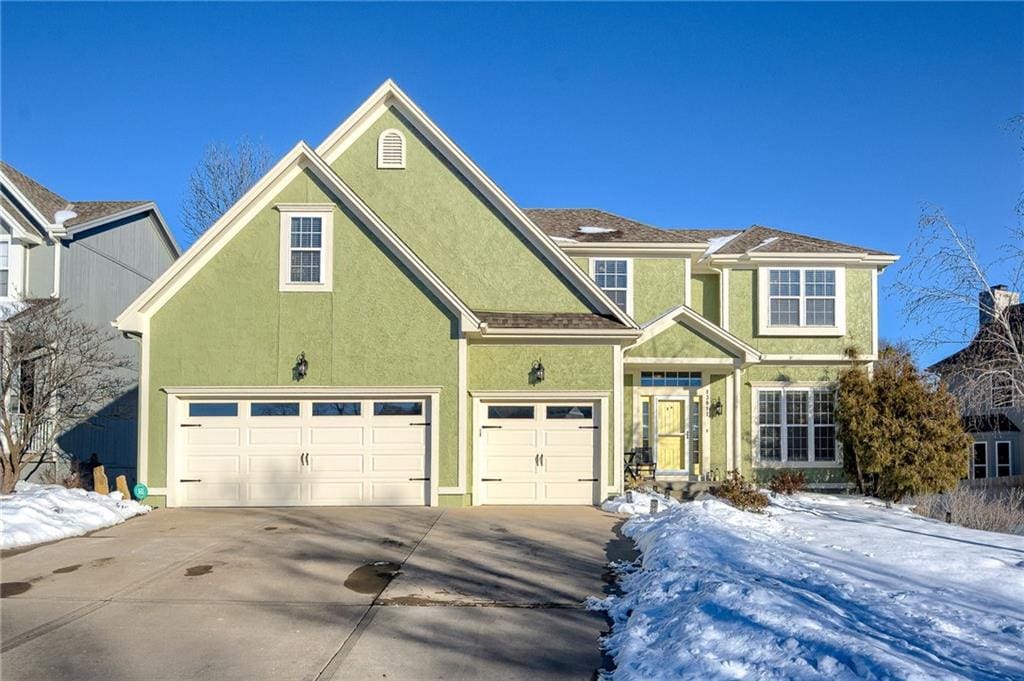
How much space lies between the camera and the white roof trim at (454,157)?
50.8 ft

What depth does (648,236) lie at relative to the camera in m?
19.5

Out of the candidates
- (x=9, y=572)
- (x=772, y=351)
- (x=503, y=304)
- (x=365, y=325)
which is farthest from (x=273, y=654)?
(x=772, y=351)

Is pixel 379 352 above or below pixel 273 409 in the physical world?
above

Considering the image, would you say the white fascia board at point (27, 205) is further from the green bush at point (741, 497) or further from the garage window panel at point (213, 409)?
the green bush at point (741, 497)

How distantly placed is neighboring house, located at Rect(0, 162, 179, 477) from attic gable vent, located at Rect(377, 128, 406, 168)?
345 inches

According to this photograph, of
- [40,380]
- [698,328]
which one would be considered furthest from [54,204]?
[698,328]

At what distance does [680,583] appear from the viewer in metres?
7.55

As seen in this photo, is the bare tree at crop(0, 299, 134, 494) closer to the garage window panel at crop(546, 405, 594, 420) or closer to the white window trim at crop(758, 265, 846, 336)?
the garage window panel at crop(546, 405, 594, 420)

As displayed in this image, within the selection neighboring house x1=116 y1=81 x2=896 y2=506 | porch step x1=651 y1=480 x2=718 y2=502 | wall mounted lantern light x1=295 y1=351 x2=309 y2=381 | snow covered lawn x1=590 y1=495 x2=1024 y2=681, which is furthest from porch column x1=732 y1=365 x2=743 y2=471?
wall mounted lantern light x1=295 y1=351 x2=309 y2=381

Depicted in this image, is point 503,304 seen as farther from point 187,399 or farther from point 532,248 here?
point 187,399

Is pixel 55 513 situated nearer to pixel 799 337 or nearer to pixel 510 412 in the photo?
pixel 510 412

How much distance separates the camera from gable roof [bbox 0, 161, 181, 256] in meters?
19.4

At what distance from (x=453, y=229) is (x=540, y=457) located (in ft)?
17.2

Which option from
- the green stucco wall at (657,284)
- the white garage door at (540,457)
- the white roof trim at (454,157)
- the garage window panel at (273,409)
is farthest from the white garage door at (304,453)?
the green stucco wall at (657,284)
